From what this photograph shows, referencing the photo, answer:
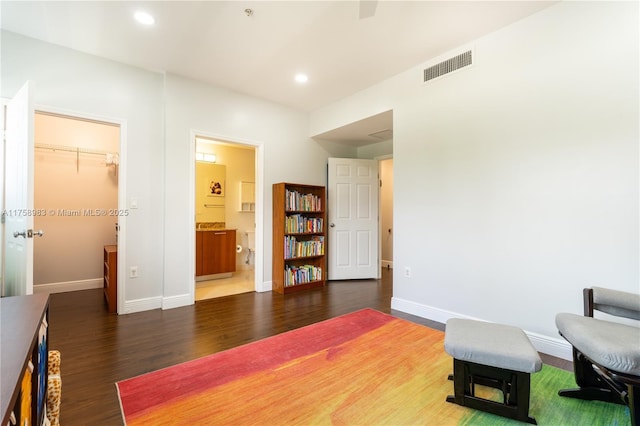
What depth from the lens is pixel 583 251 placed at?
2.20 metres

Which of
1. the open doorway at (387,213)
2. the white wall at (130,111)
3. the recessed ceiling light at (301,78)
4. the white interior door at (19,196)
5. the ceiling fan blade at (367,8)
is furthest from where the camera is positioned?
the open doorway at (387,213)

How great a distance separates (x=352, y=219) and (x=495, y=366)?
3.59 meters

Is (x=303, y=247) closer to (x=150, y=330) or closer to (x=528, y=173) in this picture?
(x=150, y=330)

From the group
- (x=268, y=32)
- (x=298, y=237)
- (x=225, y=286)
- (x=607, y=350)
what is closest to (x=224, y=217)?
(x=225, y=286)

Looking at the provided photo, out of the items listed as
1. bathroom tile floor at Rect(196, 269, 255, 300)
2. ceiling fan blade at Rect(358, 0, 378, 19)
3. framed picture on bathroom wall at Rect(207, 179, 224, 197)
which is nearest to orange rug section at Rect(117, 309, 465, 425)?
bathroom tile floor at Rect(196, 269, 255, 300)

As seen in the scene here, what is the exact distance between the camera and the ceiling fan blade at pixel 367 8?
81.0 inches

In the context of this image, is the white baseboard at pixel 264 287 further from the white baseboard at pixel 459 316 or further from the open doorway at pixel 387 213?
the open doorway at pixel 387 213

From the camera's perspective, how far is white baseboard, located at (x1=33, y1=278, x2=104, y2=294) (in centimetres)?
396

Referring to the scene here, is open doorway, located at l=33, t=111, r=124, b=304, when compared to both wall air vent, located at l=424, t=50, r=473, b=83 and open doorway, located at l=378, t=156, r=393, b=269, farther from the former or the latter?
open doorway, located at l=378, t=156, r=393, b=269

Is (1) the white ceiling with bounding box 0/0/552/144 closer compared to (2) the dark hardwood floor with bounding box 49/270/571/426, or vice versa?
(2) the dark hardwood floor with bounding box 49/270/571/426

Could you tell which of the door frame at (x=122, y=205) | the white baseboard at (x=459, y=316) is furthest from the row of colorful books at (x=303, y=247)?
the door frame at (x=122, y=205)

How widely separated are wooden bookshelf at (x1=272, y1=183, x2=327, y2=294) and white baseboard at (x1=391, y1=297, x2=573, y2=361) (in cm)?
151

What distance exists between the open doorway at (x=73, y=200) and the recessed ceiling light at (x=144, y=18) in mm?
1935

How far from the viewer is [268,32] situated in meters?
2.68
